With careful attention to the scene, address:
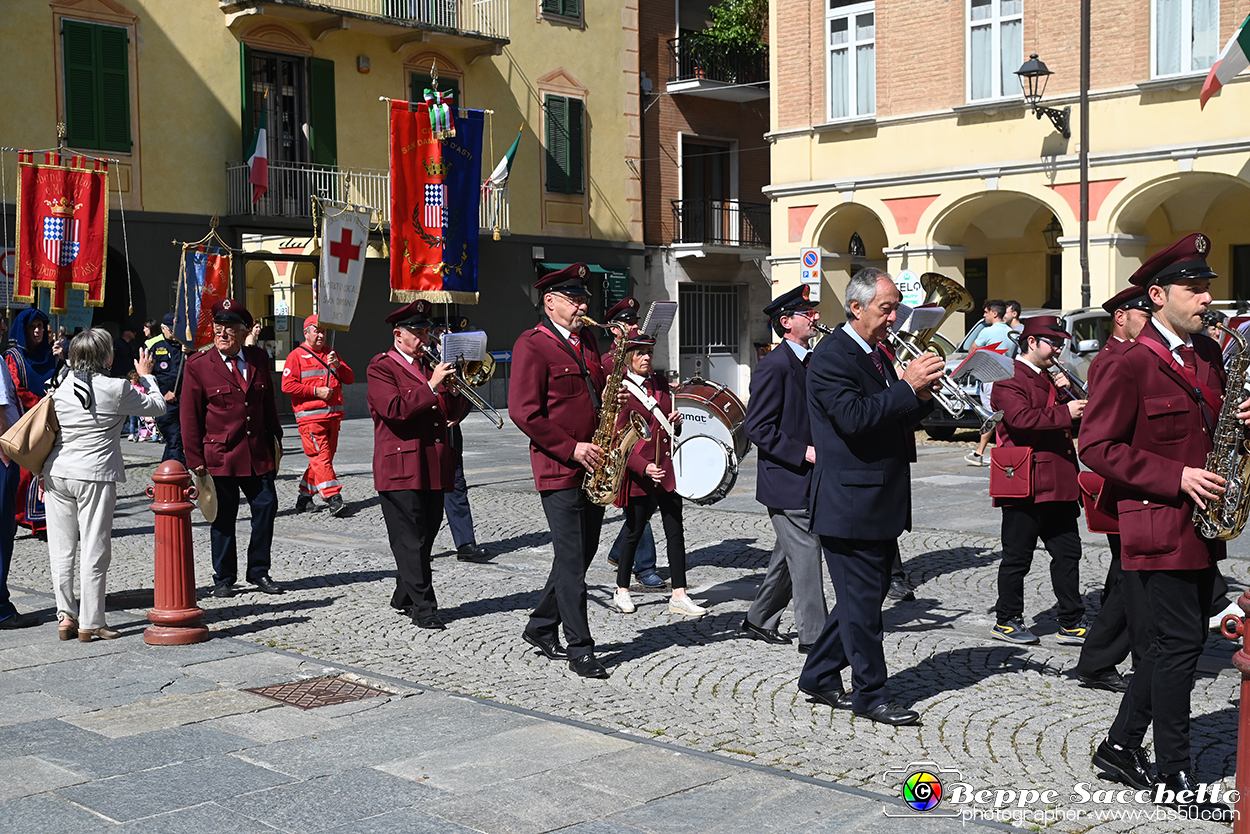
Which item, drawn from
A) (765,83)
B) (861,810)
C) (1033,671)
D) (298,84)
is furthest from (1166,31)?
(861,810)

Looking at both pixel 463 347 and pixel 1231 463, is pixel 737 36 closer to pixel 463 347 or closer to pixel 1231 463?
pixel 463 347

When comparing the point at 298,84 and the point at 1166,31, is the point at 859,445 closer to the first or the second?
the point at 1166,31

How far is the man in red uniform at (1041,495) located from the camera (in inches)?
288

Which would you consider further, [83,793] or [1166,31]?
[1166,31]

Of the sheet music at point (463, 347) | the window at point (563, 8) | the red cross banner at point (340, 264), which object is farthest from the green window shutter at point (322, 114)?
the sheet music at point (463, 347)

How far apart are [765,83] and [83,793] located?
2971 cm

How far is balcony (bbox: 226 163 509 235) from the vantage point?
24906mm

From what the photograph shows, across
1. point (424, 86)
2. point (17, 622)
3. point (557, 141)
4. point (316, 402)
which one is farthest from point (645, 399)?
point (557, 141)

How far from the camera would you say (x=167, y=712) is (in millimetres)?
5980

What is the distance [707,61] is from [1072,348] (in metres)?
16.4

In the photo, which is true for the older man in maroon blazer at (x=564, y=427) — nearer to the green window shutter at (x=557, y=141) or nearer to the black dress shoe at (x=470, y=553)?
the black dress shoe at (x=470, y=553)

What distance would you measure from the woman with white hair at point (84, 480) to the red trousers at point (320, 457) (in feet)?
17.1

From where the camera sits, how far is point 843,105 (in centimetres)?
2531

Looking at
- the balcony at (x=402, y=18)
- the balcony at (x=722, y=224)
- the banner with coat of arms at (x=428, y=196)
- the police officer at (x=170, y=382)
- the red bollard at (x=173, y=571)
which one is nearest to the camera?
the red bollard at (x=173, y=571)
